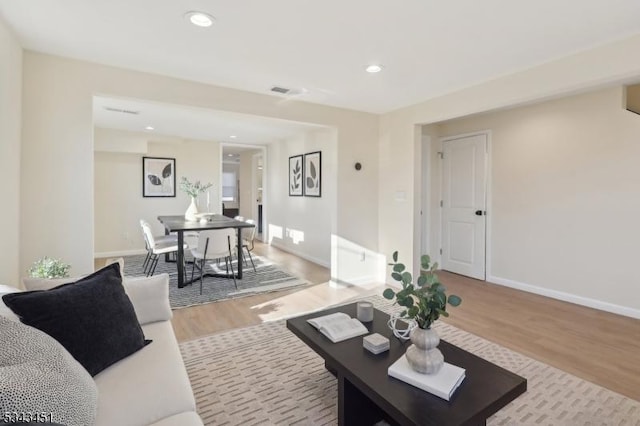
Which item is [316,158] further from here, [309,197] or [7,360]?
[7,360]

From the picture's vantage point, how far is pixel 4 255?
7.20 feet

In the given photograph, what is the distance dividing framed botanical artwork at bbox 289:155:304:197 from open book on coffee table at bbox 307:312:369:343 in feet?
13.8

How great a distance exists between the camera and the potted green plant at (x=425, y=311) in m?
1.38

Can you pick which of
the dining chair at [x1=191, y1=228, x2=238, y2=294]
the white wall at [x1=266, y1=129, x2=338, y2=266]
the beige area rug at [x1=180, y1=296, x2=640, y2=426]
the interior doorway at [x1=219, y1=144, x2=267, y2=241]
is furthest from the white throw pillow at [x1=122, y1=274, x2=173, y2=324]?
the interior doorway at [x1=219, y1=144, x2=267, y2=241]

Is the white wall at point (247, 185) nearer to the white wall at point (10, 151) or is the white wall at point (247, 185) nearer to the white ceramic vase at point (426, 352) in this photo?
the white wall at point (10, 151)

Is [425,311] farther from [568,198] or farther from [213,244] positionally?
[568,198]

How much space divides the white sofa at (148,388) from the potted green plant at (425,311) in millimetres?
930

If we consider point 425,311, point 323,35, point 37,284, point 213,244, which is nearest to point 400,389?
point 425,311

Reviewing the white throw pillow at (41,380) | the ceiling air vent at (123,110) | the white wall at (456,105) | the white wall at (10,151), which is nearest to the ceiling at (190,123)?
the ceiling air vent at (123,110)

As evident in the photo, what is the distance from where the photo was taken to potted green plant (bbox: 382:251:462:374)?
1379mm

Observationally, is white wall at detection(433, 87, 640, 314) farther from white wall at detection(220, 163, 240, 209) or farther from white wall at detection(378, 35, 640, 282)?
white wall at detection(220, 163, 240, 209)

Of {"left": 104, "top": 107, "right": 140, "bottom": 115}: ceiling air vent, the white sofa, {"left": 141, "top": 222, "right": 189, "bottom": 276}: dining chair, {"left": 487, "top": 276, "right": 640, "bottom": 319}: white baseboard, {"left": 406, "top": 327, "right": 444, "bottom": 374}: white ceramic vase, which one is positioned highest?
{"left": 104, "top": 107, "right": 140, "bottom": 115}: ceiling air vent

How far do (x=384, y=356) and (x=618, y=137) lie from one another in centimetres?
356

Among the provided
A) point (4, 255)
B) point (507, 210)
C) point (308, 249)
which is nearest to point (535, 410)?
point (507, 210)
